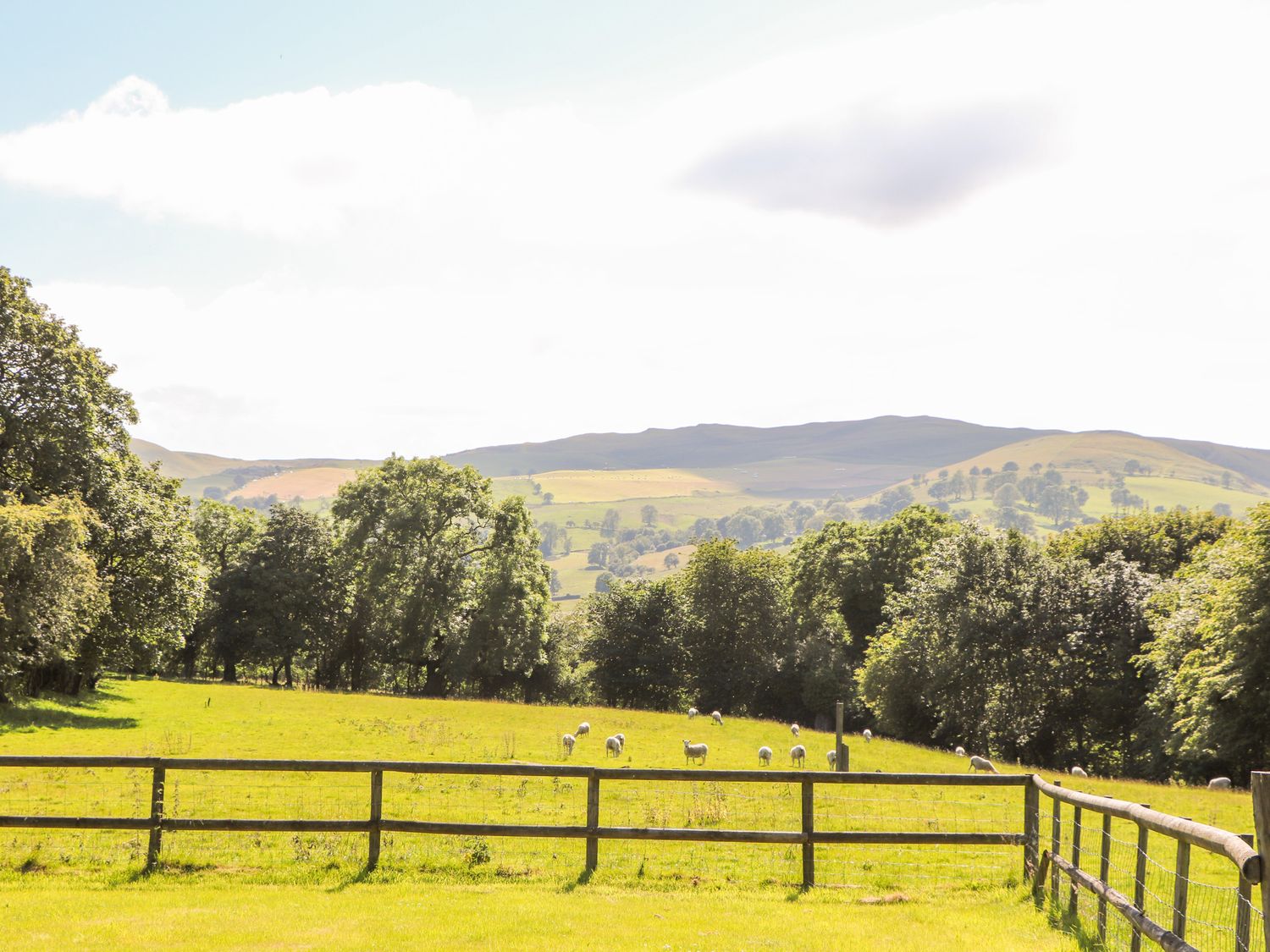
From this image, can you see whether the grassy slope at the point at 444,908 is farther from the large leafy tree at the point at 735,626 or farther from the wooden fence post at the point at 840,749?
the large leafy tree at the point at 735,626

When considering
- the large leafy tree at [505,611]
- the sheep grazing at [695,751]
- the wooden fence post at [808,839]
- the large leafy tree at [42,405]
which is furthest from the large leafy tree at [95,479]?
the wooden fence post at [808,839]

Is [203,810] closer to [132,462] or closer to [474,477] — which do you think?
[132,462]

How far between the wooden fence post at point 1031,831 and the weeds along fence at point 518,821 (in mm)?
220

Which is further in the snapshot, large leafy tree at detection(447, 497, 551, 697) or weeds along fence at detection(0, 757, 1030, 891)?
large leafy tree at detection(447, 497, 551, 697)

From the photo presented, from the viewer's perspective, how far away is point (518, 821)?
19938 mm

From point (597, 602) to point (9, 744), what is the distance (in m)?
51.3

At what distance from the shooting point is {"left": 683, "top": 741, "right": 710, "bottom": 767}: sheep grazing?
3306 centimetres

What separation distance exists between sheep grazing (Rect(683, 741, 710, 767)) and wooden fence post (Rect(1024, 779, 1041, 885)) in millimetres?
19710

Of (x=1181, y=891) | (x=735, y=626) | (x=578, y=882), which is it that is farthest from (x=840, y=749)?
(x=735, y=626)

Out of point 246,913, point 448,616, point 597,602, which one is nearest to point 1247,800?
point 246,913

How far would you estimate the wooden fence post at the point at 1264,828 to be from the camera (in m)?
5.01

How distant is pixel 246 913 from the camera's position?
38.3ft

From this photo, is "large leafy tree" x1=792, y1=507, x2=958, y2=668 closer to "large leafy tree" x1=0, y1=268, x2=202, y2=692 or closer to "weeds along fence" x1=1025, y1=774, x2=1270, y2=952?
"large leafy tree" x1=0, y1=268, x2=202, y2=692

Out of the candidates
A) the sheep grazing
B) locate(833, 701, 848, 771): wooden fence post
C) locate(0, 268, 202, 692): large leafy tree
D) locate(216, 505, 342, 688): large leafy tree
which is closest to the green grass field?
locate(833, 701, 848, 771): wooden fence post
